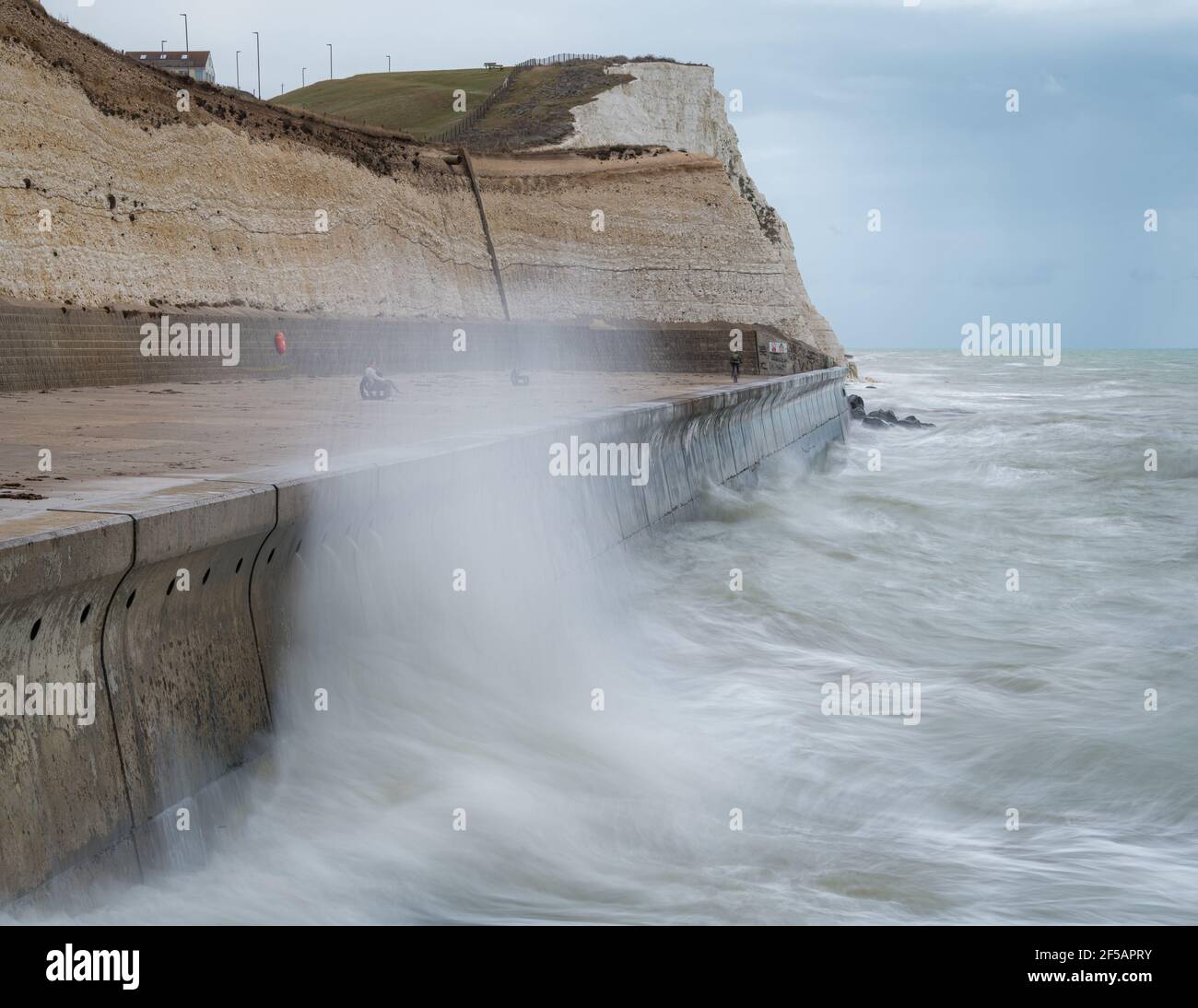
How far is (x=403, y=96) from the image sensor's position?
113062 mm

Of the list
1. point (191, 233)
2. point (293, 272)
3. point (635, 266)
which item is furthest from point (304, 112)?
point (635, 266)

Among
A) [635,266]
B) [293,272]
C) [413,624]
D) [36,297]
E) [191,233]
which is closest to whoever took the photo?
[413,624]

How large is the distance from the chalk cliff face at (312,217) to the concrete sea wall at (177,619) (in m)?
23.3

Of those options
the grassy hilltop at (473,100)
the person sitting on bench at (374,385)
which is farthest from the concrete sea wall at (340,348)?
the grassy hilltop at (473,100)

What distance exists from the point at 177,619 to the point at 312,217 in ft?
131

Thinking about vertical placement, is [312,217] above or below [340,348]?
above

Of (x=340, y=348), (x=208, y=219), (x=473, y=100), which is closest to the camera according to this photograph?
(x=340, y=348)

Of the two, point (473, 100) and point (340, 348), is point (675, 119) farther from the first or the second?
point (340, 348)

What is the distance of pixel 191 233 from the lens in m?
35.8

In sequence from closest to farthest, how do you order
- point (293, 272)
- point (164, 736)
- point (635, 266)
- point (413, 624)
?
point (164, 736), point (413, 624), point (293, 272), point (635, 266)

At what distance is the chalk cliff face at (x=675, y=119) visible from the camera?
246 ft

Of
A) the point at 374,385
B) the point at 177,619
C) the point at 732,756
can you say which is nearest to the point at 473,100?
the point at 374,385
